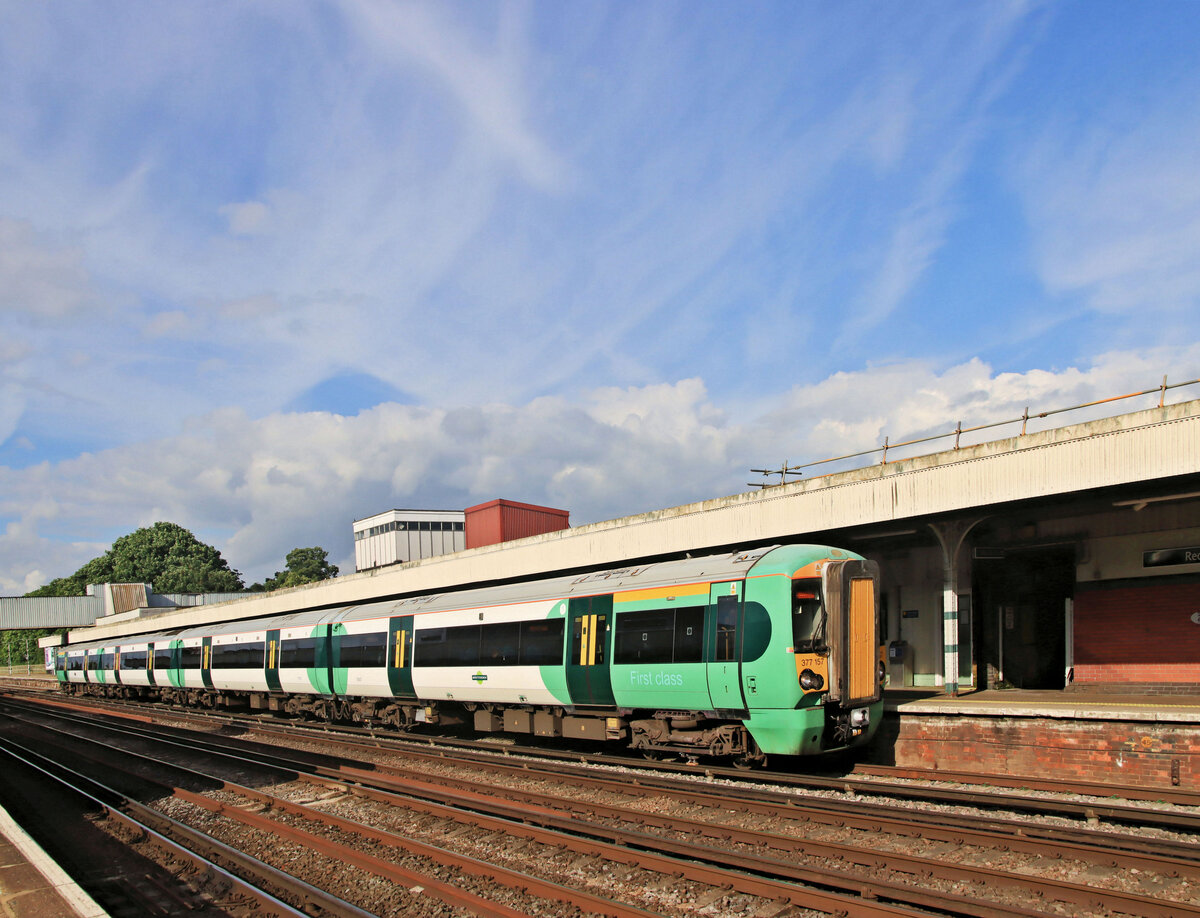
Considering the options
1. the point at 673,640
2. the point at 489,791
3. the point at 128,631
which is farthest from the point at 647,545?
the point at 128,631

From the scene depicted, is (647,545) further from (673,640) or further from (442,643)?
(673,640)

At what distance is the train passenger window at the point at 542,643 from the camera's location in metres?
16.0

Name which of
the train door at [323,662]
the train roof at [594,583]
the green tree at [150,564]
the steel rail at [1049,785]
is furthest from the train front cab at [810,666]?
the green tree at [150,564]

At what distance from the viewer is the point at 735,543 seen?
1956 centimetres

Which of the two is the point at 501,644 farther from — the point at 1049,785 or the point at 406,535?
the point at 406,535

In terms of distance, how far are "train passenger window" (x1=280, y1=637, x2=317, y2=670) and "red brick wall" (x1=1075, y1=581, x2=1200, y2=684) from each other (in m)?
20.5

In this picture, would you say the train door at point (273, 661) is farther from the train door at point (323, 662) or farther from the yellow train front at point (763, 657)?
the yellow train front at point (763, 657)

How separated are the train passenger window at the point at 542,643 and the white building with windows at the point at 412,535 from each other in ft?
154

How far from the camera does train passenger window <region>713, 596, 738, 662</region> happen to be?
42.2 feet

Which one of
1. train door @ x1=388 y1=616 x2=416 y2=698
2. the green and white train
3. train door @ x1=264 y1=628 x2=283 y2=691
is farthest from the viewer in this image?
train door @ x1=264 y1=628 x2=283 y2=691

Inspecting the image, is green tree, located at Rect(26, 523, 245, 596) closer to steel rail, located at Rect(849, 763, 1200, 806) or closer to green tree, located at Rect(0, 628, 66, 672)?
green tree, located at Rect(0, 628, 66, 672)

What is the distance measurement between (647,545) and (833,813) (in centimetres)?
1183

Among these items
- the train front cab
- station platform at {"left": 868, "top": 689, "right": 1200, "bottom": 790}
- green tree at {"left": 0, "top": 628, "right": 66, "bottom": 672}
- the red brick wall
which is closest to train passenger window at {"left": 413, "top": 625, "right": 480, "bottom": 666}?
the train front cab

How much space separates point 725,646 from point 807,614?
4.67ft
